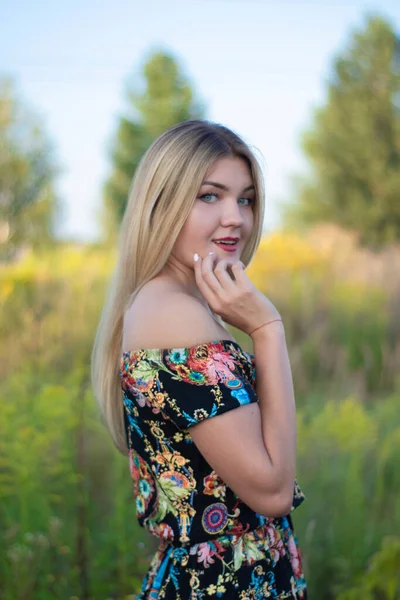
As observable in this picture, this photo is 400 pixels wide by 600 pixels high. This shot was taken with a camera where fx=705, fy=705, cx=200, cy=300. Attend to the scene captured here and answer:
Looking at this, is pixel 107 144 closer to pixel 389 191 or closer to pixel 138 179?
pixel 389 191

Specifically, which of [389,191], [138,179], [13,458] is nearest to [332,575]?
[13,458]

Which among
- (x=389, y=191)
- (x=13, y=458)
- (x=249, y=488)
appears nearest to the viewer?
(x=249, y=488)

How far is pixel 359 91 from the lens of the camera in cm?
2759

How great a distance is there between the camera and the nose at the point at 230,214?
62.3 inches

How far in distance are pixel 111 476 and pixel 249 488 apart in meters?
2.37

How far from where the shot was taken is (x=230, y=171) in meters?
1.62

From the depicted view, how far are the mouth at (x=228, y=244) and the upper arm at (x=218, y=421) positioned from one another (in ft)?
0.62

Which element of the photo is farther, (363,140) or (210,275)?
(363,140)

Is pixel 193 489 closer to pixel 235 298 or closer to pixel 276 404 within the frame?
pixel 276 404

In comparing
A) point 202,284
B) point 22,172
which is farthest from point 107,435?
point 22,172

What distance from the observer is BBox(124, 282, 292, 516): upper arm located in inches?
53.1

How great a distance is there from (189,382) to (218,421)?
0.10m

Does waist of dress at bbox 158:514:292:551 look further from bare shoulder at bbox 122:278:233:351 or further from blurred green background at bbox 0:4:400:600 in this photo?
blurred green background at bbox 0:4:400:600

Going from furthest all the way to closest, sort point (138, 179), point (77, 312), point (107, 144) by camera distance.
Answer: point (107, 144) → point (77, 312) → point (138, 179)
